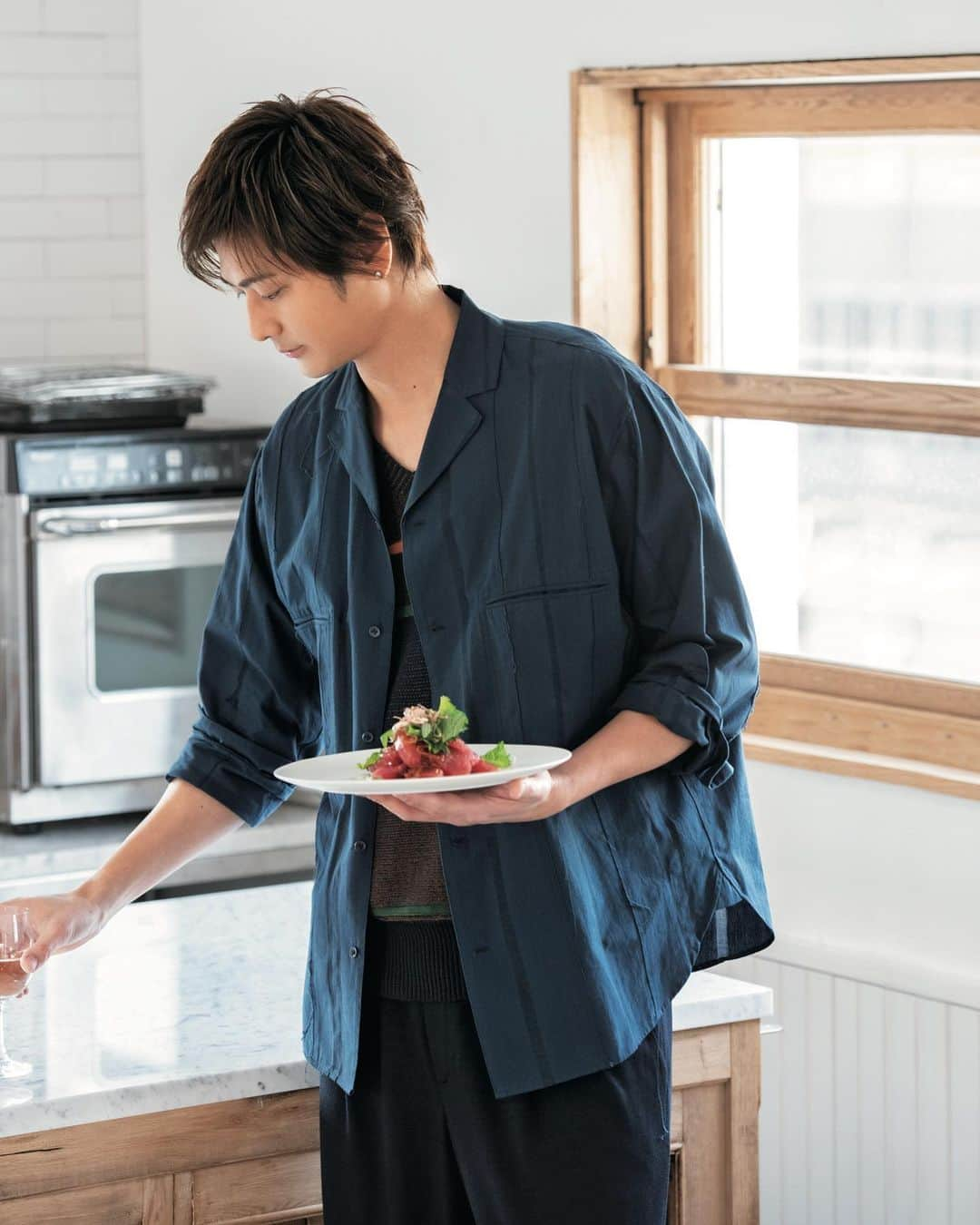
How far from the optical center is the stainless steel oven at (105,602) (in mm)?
3125

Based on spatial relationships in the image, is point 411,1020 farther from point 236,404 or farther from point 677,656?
point 236,404

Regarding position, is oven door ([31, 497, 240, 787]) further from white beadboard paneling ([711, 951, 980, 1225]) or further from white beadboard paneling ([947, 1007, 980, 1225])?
Answer: white beadboard paneling ([947, 1007, 980, 1225])

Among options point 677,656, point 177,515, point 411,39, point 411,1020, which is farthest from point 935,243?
point 411,1020

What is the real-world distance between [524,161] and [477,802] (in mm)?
2039

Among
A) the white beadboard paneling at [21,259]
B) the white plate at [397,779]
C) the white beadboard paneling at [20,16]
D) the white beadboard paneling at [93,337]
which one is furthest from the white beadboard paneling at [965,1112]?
the white beadboard paneling at [20,16]

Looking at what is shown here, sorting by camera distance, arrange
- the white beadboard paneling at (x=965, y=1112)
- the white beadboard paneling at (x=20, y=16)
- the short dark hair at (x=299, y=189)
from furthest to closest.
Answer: the white beadboard paneling at (x=20, y=16) < the white beadboard paneling at (x=965, y=1112) < the short dark hair at (x=299, y=189)

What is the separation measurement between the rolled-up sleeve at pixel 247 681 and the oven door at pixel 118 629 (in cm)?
142

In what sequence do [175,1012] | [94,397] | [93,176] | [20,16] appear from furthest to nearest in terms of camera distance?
[93,176] < [20,16] < [94,397] < [175,1012]

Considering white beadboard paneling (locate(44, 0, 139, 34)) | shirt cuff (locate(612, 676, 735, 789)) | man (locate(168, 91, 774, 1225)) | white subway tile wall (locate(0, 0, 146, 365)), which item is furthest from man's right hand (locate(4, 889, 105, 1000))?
white beadboard paneling (locate(44, 0, 139, 34))

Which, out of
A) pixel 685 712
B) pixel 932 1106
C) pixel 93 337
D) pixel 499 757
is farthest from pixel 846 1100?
pixel 93 337

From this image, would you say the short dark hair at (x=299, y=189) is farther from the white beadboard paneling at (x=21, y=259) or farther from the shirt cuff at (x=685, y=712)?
the white beadboard paneling at (x=21, y=259)

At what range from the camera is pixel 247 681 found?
1765mm

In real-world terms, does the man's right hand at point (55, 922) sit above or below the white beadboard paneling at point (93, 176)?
below

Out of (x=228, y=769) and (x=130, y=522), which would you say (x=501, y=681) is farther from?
(x=130, y=522)
